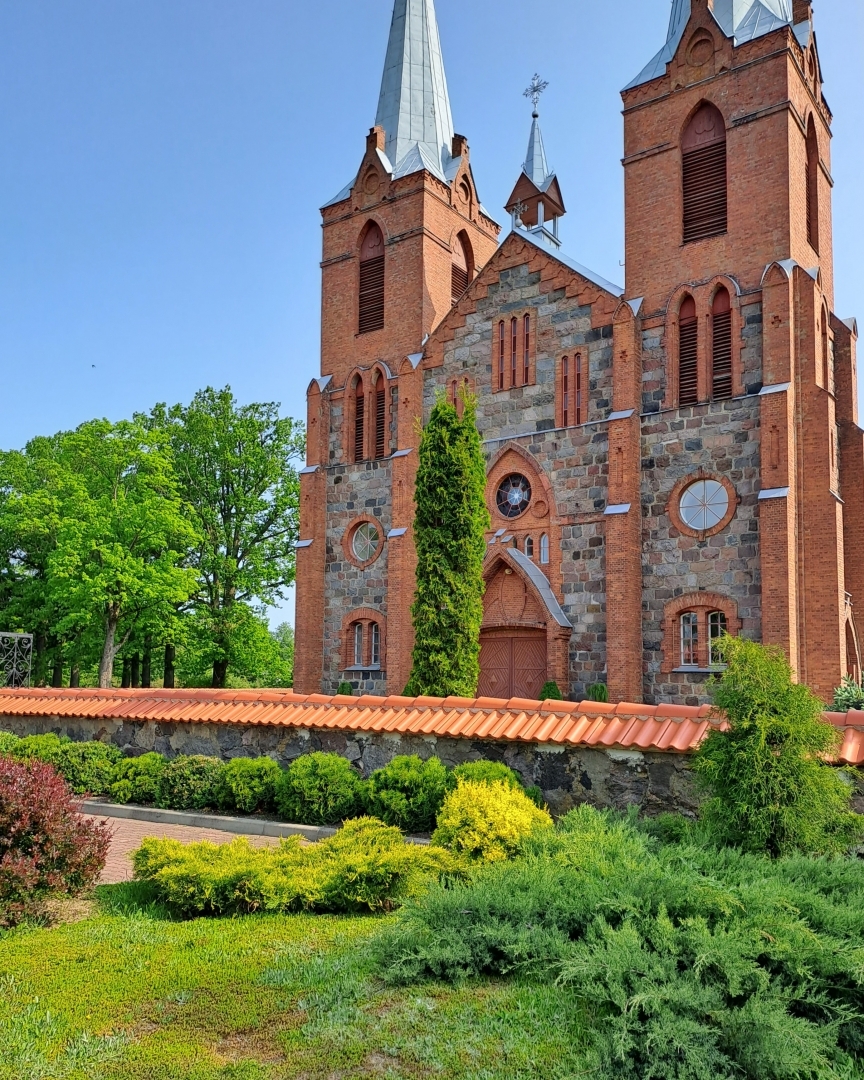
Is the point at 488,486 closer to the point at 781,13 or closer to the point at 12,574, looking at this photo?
the point at 781,13

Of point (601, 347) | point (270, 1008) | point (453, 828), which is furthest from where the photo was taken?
point (601, 347)

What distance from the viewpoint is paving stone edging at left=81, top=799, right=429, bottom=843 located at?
9.43 m

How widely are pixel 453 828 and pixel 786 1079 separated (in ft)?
11.0

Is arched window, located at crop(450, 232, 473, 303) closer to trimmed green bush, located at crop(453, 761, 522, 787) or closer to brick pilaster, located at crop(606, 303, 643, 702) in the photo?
brick pilaster, located at crop(606, 303, 643, 702)

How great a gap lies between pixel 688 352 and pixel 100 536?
19.0 m

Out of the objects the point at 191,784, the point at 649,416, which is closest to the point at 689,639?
the point at 649,416

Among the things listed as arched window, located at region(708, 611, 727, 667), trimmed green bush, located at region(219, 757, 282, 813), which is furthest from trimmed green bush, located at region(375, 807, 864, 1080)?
arched window, located at region(708, 611, 727, 667)

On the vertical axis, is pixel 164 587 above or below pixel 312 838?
above

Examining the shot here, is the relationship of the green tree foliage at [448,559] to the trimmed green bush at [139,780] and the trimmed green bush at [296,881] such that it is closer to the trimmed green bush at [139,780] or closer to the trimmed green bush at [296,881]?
the trimmed green bush at [139,780]

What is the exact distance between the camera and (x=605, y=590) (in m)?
19.1

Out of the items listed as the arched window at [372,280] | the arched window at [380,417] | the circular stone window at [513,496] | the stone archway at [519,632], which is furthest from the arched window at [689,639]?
the arched window at [372,280]

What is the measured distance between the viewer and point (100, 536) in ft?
94.7

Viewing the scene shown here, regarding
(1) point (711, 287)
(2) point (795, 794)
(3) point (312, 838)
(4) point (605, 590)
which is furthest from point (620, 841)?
(1) point (711, 287)

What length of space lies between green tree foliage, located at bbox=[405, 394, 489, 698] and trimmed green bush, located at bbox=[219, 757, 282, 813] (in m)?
6.03
